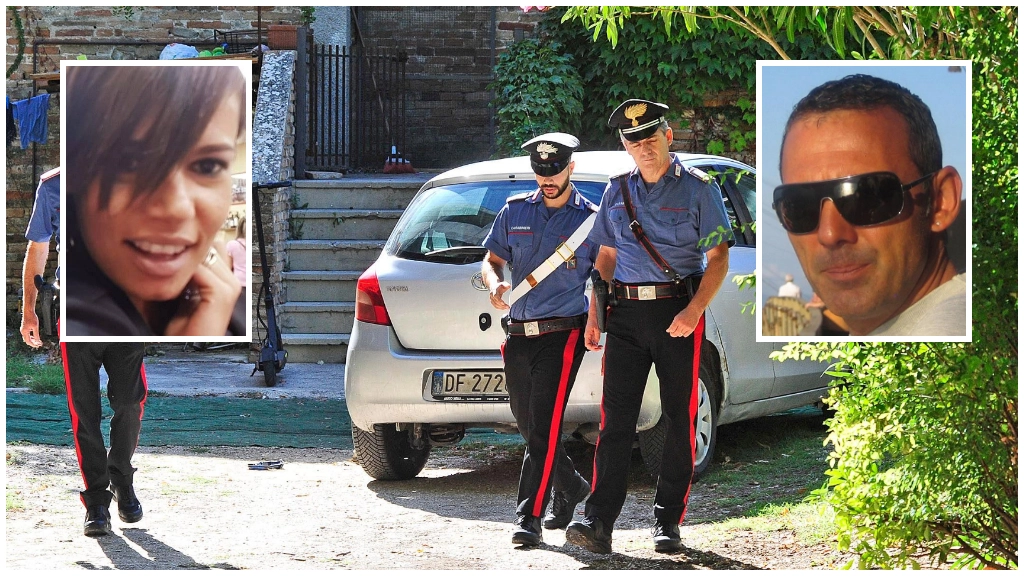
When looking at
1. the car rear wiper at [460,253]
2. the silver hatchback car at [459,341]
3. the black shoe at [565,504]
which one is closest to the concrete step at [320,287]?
the silver hatchback car at [459,341]

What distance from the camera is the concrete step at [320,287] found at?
11.2 meters

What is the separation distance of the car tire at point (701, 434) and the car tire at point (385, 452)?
3.95 ft

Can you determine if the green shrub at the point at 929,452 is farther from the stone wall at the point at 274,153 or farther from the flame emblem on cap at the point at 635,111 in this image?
the stone wall at the point at 274,153

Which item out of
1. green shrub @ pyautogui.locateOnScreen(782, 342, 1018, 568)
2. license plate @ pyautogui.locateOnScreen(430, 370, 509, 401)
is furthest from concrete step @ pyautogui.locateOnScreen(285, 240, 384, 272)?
green shrub @ pyautogui.locateOnScreen(782, 342, 1018, 568)

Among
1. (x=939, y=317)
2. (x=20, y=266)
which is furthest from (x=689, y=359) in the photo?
(x=20, y=266)

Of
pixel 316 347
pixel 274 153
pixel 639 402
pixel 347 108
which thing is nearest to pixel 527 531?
pixel 639 402

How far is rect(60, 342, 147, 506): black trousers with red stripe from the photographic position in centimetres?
534

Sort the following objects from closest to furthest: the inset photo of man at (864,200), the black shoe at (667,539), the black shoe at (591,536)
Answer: the inset photo of man at (864,200), the black shoe at (591,536), the black shoe at (667,539)

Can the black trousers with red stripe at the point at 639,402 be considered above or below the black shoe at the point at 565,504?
above

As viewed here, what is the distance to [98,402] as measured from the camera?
213 inches

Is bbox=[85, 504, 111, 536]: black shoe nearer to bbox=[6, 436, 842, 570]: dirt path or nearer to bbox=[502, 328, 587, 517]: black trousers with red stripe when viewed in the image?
bbox=[6, 436, 842, 570]: dirt path

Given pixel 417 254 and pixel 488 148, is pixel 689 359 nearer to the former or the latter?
pixel 417 254

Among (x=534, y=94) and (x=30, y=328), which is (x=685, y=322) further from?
(x=534, y=94)

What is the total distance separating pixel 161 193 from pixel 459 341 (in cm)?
187
